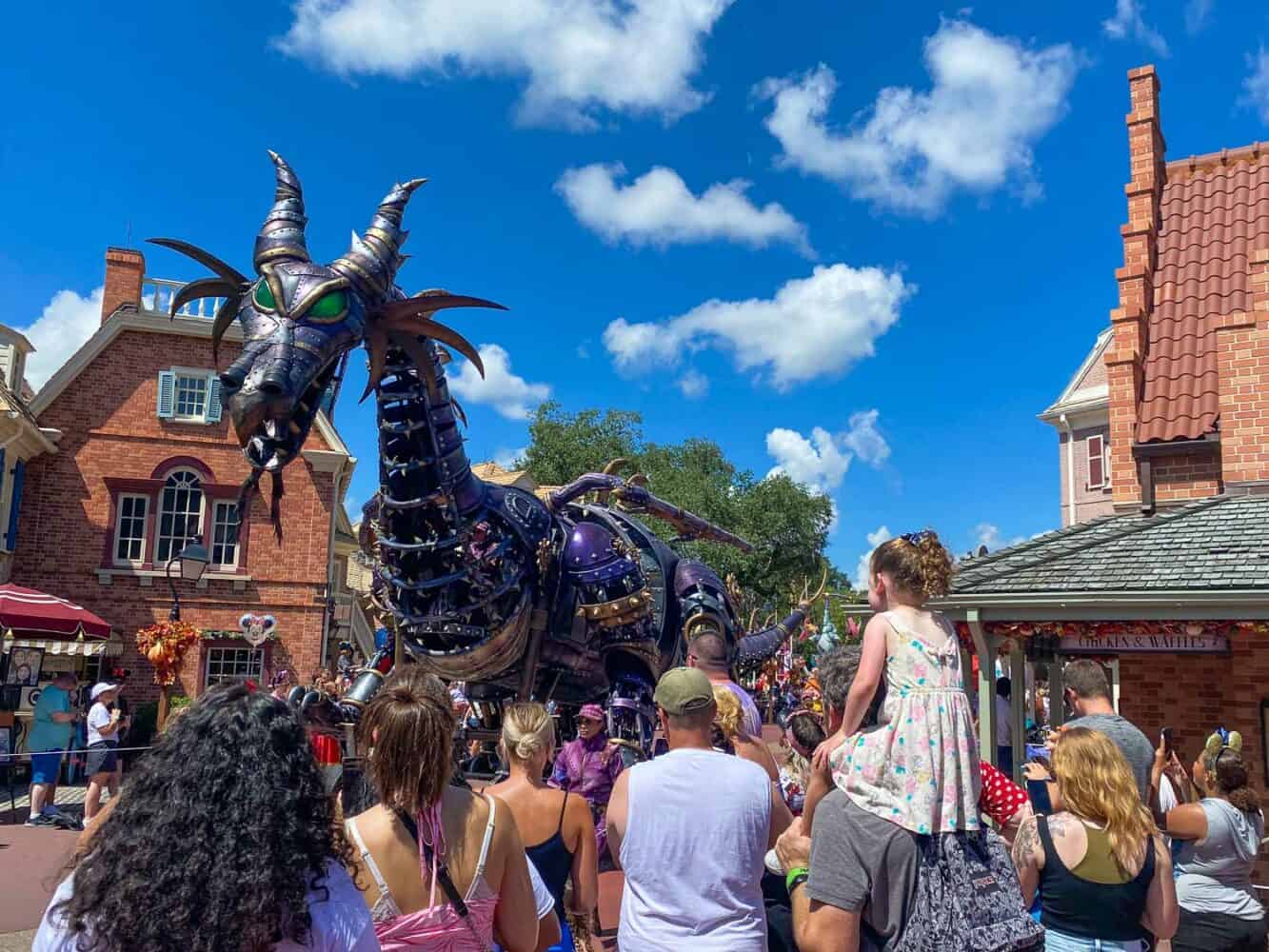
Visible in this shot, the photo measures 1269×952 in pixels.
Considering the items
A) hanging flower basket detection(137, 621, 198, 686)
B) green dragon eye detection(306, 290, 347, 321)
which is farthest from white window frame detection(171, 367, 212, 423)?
green dragon eye detection(306, 290, 347, 321)

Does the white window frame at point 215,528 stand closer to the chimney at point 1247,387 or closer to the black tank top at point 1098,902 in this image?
the chimney at point 1247,387

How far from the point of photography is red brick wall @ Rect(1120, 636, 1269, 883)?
27.8ft

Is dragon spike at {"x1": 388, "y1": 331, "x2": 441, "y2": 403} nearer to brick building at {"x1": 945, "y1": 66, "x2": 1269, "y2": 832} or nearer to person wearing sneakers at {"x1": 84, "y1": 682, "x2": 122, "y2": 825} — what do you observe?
brick building at {"x1": 945, "y1": 66, "x2": 1269, "y2": 832}

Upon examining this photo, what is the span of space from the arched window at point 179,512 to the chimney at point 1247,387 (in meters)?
17.4

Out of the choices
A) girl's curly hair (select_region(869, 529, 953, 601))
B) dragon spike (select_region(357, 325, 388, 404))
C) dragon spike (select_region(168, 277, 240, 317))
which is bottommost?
girl's curly hair (select_region(869, 529, 953, 601))

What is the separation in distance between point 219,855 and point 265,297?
13.4 ft

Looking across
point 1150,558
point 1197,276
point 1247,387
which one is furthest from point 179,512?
point 1247,387

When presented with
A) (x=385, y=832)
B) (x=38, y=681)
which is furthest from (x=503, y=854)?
(x=38, y=681)

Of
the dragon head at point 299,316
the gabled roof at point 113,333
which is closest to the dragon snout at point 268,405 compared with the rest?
the dragon head at point 299,316

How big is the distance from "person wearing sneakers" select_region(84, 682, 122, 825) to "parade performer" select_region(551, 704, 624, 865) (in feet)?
19.3

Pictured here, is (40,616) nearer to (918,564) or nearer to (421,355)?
(421,355)

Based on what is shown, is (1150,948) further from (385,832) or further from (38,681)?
(38,681)

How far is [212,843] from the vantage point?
164 centimetres

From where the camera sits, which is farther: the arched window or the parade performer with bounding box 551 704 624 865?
the arched window
